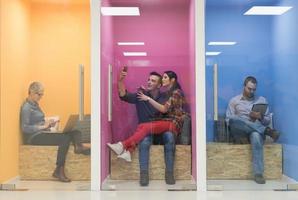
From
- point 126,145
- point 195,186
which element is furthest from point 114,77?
point 195,186

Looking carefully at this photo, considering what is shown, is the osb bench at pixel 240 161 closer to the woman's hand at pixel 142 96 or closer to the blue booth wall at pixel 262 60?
the blue booth wall at pixel 262 60

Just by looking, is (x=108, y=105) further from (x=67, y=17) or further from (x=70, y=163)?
(x=67, y=17)

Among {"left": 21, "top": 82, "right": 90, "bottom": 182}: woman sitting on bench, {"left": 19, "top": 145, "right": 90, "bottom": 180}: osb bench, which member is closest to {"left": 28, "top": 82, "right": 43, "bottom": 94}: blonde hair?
{"left": 21, "top": 82, "right": 90, "bottom": 182}: woman sitting on bench

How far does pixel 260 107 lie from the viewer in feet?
18.7

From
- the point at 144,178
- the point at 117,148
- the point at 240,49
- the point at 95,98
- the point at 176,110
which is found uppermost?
the point at 240,49

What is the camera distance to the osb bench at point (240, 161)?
18.0ft

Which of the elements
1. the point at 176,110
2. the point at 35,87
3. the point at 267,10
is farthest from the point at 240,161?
the point at 35,87

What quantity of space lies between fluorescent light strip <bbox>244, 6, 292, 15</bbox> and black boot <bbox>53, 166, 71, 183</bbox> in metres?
3.45

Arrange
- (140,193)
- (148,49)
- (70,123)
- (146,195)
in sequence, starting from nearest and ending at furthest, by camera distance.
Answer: (146,195) → (140,193) → (70,123) → (148,49)

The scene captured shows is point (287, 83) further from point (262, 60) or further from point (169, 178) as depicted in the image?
point (169, 178)

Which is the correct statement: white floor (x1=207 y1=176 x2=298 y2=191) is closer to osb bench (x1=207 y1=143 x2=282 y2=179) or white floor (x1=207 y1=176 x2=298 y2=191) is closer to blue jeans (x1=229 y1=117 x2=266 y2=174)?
osb bench (x1=207 y1=143 x2=282 y2=179)

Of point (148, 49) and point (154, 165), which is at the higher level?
point (148, 49)

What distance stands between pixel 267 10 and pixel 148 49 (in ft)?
5.82

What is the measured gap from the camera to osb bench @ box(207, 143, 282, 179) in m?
5.50
